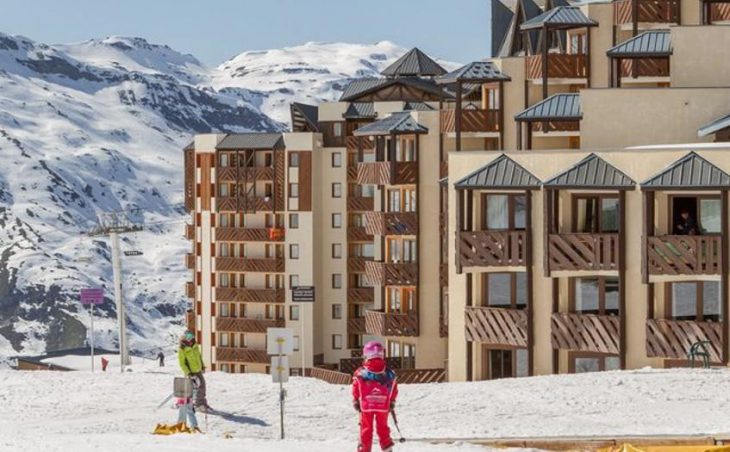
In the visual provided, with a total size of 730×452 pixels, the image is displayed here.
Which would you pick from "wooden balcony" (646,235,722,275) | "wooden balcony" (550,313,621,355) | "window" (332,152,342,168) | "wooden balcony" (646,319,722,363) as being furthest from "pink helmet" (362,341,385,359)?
"window" (332,152,342,168)

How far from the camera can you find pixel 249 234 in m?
122

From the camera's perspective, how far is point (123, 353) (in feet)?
372

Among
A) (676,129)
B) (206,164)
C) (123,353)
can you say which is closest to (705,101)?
(676,129)

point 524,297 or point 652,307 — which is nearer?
point 652,307

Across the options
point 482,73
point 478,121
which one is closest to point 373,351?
point 482,73

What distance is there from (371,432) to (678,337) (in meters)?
27.1

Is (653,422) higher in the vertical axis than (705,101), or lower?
lower

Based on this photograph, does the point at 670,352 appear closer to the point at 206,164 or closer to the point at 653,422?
the point at 653,422

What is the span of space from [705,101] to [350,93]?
6100cm

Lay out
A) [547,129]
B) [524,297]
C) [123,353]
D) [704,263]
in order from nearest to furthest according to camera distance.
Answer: [704,263], [524,297], [547,129], [123,353]

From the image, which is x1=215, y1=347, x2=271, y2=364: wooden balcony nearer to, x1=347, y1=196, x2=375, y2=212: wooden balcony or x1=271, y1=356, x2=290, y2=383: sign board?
x1=347, y1=196, x2=375, y2=212: wooden balcony

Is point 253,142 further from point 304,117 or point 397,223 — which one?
point 397,223

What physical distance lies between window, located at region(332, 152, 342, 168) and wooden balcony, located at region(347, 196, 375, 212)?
7.43 feet

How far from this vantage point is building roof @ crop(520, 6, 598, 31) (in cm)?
7375
